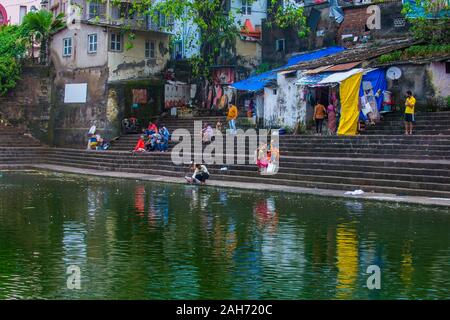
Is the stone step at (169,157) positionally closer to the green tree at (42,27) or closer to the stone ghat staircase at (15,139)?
the stone ghat staircase at (15,139)

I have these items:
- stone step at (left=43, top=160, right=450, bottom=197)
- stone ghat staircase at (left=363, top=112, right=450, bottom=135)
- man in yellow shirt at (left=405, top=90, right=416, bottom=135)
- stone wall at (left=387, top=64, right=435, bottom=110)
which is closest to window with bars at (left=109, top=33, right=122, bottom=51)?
stone step at (left=43, top=160, right=450, bottom=197)

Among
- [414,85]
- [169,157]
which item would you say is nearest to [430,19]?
[414,85]

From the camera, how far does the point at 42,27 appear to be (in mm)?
38594

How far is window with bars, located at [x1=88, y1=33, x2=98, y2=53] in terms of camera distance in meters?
34.8

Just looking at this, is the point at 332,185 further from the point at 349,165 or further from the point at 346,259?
the point at 346,259

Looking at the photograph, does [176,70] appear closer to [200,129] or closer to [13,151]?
[200,129]

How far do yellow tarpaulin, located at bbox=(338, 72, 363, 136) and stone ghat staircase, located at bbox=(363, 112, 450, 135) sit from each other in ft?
1.70

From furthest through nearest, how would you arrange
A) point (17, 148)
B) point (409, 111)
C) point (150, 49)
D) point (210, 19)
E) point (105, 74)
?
point (210, 19), point (150, 49), point (105, 74), point (17, 148), point (409, 111)

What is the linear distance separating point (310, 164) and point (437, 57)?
6625 mm

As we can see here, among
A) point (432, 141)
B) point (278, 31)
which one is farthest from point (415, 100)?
point (278, 31)

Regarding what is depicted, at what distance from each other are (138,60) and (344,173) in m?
18.1

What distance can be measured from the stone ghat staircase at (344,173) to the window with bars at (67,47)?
35.0ft

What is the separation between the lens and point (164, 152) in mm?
27797

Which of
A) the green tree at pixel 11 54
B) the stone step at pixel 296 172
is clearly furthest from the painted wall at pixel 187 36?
the stone step at pixel 296 172
